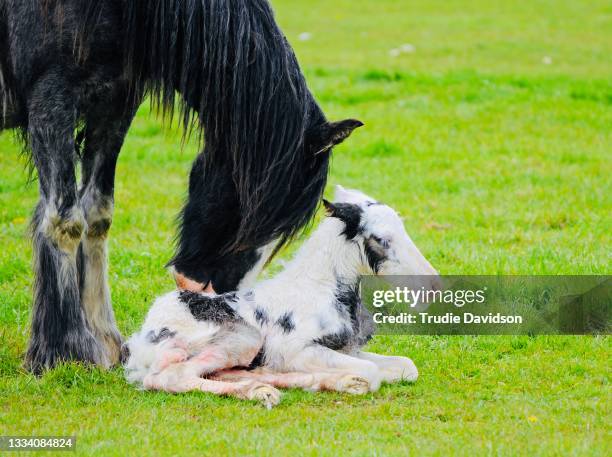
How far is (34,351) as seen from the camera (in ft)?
17.2

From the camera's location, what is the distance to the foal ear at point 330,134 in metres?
4.79

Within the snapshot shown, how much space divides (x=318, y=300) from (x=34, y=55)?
5.93 ft

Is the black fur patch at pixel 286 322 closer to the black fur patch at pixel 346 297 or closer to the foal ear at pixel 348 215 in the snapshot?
the black fur patch at pixel 346 297

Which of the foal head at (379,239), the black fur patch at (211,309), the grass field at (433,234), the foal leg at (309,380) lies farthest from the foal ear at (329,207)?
the grass field at (433,234)

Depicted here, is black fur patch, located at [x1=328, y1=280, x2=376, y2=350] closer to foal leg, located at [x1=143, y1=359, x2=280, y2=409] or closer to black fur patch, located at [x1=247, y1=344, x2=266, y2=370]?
black fur patch, located at [x1=247, y1=344, x2=266, y2=370]

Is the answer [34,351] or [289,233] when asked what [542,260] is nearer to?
[289,233]

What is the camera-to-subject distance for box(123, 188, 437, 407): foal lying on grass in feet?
15.8

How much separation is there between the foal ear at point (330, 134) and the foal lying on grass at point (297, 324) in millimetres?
297

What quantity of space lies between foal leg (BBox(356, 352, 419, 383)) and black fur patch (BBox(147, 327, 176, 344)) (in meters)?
0.93

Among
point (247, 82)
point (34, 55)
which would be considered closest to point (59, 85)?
point (34, 55)

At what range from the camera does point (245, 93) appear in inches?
195

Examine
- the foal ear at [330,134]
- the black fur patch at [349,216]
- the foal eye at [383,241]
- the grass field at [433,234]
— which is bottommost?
the grass field at [433,234]

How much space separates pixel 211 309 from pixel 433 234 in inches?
130

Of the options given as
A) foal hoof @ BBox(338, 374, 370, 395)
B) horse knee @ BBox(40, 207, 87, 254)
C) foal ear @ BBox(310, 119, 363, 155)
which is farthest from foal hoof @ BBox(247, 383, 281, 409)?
horse knee @ BBox(40, 207, 87, 254)
